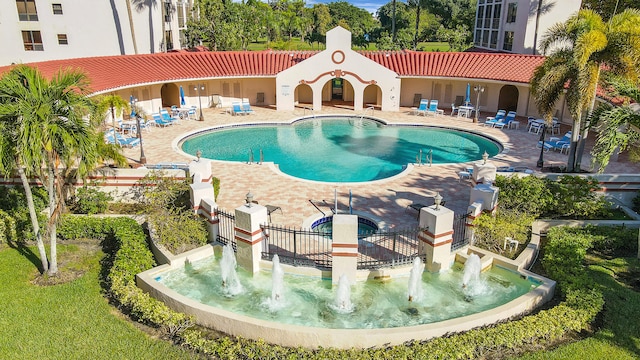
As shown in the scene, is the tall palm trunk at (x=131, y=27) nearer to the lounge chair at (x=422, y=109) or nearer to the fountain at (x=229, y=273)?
the lounge chair at (x=422, y=109)

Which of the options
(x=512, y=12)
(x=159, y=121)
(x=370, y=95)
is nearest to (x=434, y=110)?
(x=370, y=95)

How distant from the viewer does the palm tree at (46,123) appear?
12.1 metres

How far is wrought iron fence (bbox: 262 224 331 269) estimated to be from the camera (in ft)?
45.5

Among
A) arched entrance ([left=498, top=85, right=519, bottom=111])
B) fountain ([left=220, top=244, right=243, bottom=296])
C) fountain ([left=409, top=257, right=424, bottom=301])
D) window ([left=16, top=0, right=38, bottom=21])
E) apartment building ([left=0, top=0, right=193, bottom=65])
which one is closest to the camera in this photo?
fountain ([left=409, top=257, right=424, bottom=301])

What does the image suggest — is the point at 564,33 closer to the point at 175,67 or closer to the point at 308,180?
the point at 308,180

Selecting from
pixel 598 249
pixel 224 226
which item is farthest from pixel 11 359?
pixel 598 249

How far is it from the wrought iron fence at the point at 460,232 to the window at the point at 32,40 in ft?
132

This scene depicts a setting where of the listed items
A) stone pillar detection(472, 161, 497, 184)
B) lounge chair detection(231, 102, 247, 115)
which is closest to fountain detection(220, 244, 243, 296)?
stone pillar detection(472, 161, 497, 184)

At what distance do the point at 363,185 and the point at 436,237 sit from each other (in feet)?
24.8

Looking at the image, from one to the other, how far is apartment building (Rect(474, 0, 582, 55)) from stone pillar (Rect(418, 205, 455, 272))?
34.7m

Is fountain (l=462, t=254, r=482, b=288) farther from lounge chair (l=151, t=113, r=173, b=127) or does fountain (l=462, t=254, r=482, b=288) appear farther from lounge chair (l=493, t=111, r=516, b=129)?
lounge chair (l=151, t=113, r=173, b=127)

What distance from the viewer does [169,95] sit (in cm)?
3812

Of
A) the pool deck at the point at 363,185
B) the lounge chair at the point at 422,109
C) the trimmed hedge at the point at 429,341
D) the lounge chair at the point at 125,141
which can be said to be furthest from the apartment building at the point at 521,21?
the trimmed hedge at the point at 429,341

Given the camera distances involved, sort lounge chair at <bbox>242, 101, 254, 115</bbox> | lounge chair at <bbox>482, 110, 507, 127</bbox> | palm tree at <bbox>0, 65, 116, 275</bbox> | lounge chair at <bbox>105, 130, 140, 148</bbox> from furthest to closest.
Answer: lounge chair at <bbox>242, 101, 254, 115</bbox>
lounge chair at <bbox>482, 110, 507, 127</bbox>
lounge chair at <bbox>105, 130, 140, 148</bbox>
palm tree at <bbox>0, 65, 116, 275</bbox>
